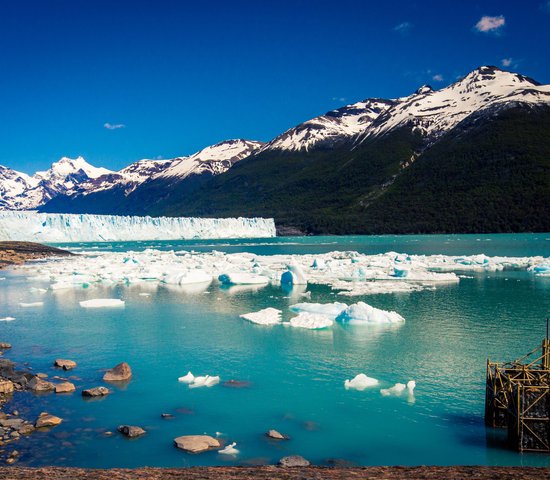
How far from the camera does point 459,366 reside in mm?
12922

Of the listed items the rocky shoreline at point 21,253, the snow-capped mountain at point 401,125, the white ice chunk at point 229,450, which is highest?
the snow-capped mountain at point 401,125

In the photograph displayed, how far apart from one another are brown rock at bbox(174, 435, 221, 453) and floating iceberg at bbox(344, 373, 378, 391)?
377cm

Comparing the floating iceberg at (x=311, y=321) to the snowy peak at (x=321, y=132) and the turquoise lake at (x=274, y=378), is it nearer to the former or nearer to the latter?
the turquoise lake at (x=274, y=378)

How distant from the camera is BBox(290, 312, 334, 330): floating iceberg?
17594 mm

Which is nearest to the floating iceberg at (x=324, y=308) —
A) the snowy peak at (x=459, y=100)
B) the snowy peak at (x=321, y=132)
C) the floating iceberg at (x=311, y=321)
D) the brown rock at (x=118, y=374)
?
the floating iceberg at (x=311, y=321)

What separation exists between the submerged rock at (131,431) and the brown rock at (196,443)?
77 cm

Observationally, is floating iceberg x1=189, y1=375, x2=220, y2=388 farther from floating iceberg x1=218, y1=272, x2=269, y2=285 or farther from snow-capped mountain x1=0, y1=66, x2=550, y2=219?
snow-capped mountain x1=0, y1=66, x2=550, y2=219

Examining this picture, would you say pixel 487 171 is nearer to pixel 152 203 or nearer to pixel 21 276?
pixel 21 276

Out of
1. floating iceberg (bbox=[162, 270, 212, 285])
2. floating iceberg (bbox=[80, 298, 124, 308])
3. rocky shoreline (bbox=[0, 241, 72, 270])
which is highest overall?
rocky shoreline (bbox=[0, 241, 72, 270])

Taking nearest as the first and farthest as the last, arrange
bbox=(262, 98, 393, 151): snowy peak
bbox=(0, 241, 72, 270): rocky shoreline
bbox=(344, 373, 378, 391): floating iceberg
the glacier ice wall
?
bbox=(344, 373, 378, 391): floating iceberg, bbox=(0, 241, 72, 270): rocky shoreline, the glacier ice wall, bbox=(262, 98, 393, 151): snowy peak

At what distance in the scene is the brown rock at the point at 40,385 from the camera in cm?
1143

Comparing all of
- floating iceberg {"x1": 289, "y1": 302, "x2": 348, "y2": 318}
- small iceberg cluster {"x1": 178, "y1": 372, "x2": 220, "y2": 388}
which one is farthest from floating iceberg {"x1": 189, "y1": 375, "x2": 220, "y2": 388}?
floating iceberg {"x1": 289, "y1": 302, "x2": 348, "y2": 318}

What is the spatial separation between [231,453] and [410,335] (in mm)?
9303

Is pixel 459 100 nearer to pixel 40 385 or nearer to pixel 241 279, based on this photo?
pixel 241 279
